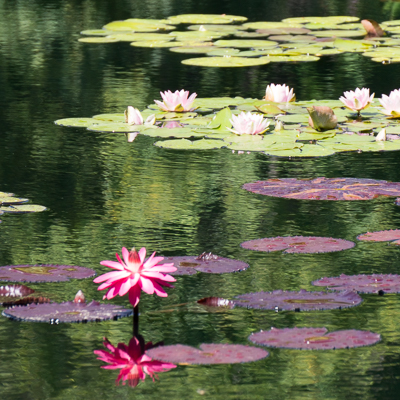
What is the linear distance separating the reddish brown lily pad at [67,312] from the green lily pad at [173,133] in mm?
3062

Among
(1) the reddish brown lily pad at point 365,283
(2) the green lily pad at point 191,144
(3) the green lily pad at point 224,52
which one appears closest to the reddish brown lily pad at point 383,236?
(1) the reddish brown lily pad at point 365,283

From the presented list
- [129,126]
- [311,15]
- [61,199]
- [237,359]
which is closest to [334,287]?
Result: [237,359]

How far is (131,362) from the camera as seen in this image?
2.76m

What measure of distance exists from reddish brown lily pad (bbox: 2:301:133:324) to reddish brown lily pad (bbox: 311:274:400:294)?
729 mm

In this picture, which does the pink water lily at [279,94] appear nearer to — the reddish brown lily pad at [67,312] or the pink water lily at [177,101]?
the pink water lily at [177,101]

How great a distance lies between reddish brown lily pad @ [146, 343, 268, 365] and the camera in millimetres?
2688

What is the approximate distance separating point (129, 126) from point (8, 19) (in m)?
7.60

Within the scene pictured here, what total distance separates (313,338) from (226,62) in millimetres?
6584

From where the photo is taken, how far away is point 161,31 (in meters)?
12.0

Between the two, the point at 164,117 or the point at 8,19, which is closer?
the point at 164,117

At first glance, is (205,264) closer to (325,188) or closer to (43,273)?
(43,273)

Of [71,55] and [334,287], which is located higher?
[334,287]

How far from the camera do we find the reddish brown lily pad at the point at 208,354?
2688mm

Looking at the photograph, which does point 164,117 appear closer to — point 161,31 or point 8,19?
point 161,31
